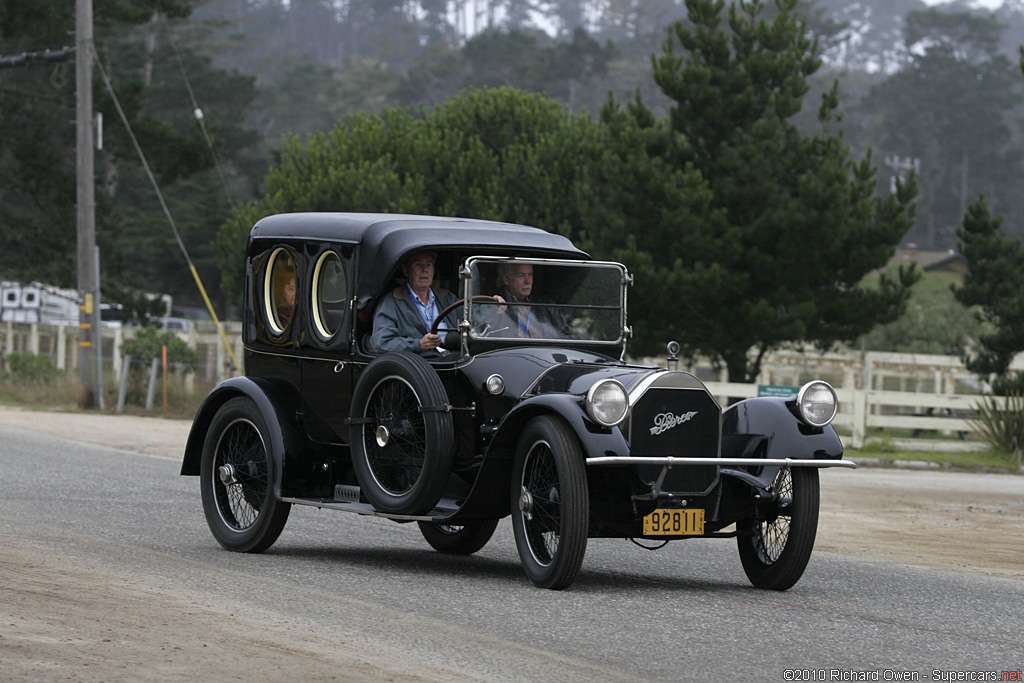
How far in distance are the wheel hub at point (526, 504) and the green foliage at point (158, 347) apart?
76.6 ft

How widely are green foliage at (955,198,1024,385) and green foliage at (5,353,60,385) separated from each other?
20.2 m

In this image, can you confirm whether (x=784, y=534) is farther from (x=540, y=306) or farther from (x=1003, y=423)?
(x=1003, y=423)

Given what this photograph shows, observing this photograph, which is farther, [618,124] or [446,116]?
[446,116]

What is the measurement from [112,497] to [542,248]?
17.8 ft

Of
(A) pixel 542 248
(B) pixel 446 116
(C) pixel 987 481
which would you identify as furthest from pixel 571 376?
(B) pixel 446 116

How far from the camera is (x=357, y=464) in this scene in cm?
904

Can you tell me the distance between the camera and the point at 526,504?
8.06m

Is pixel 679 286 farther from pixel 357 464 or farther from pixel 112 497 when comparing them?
pixel 357 464

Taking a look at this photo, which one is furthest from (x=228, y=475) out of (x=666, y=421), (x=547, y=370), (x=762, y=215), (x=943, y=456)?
(x=762, y=215)

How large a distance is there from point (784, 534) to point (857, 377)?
1211 inches

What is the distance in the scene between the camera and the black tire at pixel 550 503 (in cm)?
761

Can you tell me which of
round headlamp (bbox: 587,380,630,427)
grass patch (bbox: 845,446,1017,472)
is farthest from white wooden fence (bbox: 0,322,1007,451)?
round headlamp (bbox: 587,380,630,427)

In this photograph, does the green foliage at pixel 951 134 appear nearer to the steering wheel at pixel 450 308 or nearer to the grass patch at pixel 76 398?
the grass patch at pixel 76 398

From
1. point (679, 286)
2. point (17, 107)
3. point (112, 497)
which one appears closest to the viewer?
point (112, 497)
